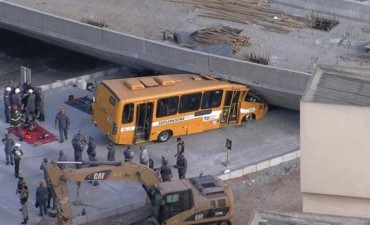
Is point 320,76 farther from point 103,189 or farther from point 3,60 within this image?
point 3,60

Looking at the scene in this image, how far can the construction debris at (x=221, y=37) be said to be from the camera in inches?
1251

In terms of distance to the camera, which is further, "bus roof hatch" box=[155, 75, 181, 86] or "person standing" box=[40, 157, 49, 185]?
"bus roof hatch" box=[155, 75, 181, 86]

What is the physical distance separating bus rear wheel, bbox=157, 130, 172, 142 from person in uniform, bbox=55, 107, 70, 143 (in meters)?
2.71

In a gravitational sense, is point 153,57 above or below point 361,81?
below

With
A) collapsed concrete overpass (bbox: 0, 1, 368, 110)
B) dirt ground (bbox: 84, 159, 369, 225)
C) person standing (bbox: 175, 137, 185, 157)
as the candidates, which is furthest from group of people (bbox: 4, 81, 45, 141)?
dirt ground (bbox: 84, 159, 369, 225)

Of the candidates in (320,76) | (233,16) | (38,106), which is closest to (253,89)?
(233,16)

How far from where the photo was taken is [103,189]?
26.9m

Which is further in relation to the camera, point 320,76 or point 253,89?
point 253,89

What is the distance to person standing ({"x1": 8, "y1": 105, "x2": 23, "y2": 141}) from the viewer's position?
29.3 m

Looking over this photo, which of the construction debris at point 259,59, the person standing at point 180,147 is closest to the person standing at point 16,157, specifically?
the person standing at point 180,147

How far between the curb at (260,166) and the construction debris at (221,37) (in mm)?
4231

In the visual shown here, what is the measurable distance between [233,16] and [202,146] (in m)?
6.26

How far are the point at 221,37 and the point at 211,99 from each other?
3030mm

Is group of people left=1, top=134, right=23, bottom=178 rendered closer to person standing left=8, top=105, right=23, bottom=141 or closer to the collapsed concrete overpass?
person standing left=8, top=105, right=23, bottom=141
